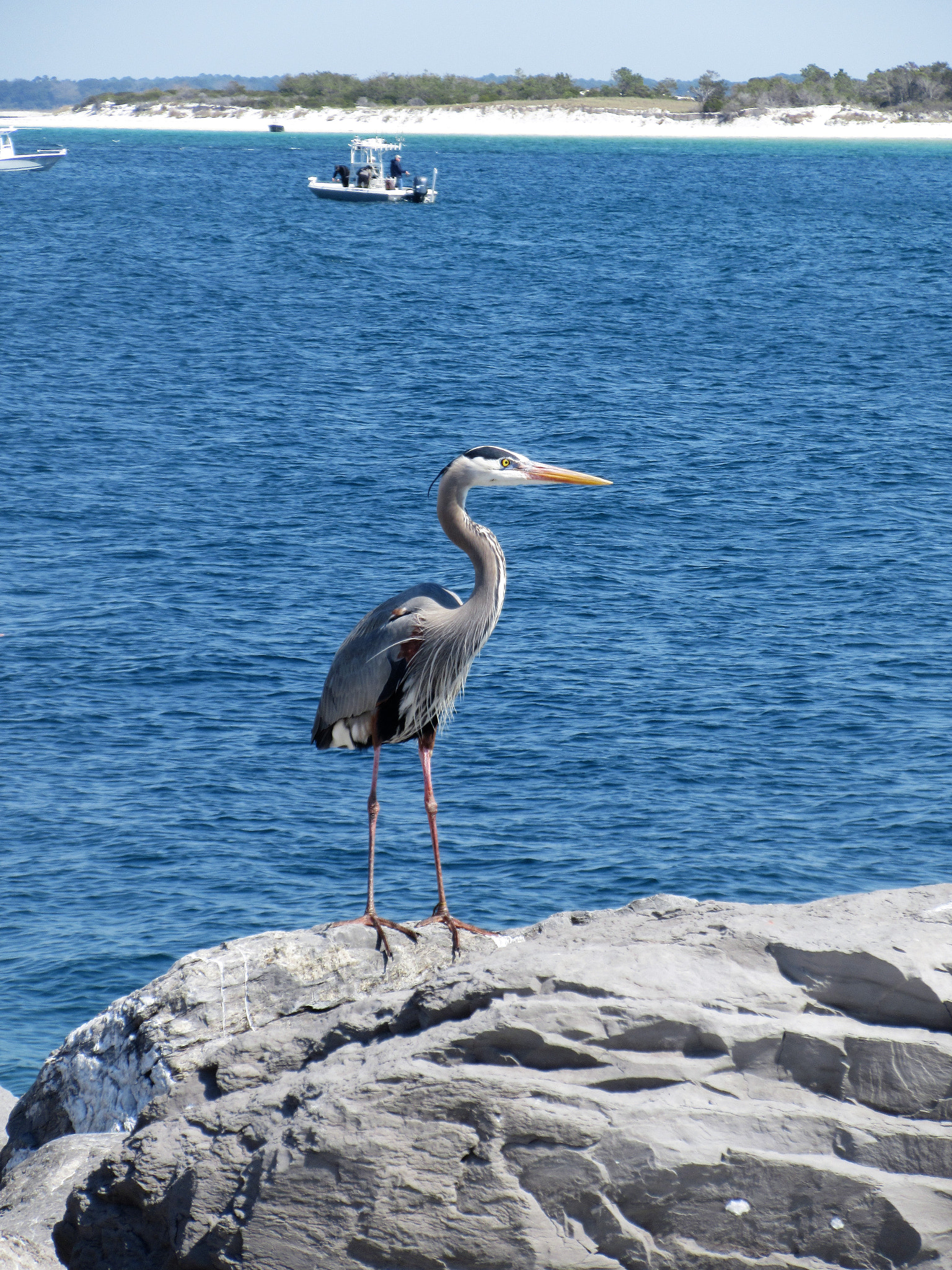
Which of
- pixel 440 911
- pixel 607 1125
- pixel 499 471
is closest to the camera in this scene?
pixel 607 1125

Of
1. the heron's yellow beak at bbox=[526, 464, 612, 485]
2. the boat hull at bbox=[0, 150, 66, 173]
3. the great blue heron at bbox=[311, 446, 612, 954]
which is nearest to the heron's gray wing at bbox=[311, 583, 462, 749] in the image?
the great blue heron at bbox=[311, 446, 612, 954]

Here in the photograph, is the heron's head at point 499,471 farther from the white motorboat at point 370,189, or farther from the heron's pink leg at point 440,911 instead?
the white motorboat at point 370,189

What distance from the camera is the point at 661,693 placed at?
25172 mm

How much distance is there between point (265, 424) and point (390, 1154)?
133ft

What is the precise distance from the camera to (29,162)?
143m

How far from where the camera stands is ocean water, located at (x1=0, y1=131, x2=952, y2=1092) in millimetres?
19781

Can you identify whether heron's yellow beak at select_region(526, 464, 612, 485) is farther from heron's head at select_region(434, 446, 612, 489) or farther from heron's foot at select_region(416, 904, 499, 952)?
heron's foot at select_region(416, 904, 499, 952)

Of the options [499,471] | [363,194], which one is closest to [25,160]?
[363,194]

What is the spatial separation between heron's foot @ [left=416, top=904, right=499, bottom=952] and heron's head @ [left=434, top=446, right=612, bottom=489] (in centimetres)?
284

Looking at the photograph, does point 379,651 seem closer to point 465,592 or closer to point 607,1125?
point 607,1125

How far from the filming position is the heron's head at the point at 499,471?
941cm

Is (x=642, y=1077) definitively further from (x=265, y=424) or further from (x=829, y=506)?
(x=265, y=424)

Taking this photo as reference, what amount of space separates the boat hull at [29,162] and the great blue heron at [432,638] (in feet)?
483

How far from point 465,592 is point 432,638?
20.9m
